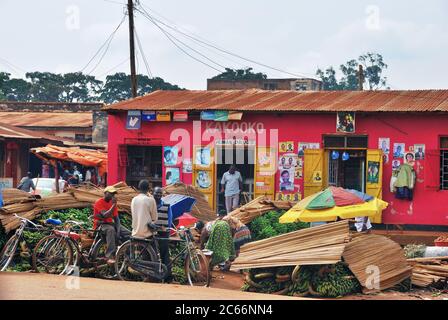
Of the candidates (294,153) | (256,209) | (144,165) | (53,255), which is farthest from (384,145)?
(53,255)

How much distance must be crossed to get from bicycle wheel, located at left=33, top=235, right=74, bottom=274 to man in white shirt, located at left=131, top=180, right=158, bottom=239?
1178 millimetres

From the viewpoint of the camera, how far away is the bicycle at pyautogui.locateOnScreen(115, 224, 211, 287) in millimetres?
14078

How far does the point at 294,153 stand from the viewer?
24484 millimetres

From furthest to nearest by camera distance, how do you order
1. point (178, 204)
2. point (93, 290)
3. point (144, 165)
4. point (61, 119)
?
point (61, 119) → point (144, 165) → point (178, 204) → point (93, 290)

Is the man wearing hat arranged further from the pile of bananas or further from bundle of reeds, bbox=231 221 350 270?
the pile of bananas

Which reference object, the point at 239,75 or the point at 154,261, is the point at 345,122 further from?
the point at 239,75

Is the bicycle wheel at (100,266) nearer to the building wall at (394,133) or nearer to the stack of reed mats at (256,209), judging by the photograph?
the stack of reed mats at (256,209)

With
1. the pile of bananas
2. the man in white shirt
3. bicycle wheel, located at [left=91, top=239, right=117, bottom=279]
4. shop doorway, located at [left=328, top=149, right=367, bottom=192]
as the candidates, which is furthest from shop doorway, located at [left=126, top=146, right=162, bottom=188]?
the man in white shirt

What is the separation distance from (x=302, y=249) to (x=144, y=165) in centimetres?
1243

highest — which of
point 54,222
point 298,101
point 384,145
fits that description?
point 298,101

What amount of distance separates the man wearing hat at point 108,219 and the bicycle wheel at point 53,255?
23.8 inches

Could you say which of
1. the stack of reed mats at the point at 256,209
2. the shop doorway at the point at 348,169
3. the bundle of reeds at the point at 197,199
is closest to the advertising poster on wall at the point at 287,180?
the shop doorway at the point at 348,169

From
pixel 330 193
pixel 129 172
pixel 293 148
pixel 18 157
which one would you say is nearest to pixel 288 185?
pixel 293 148
